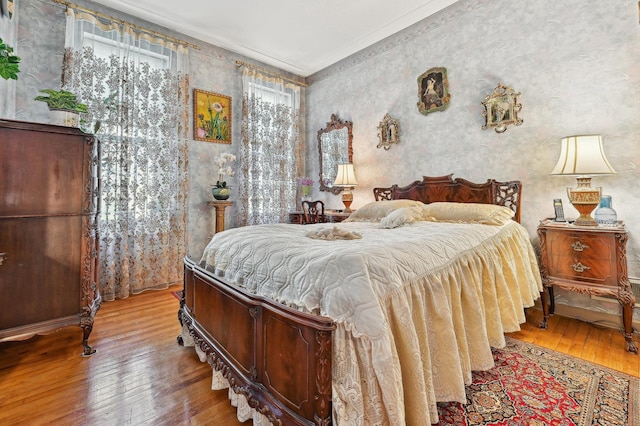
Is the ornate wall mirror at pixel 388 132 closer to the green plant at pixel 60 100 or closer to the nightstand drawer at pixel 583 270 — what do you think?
the nightstand drawer at pixel 583 270

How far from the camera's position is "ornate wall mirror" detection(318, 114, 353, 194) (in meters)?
4.46

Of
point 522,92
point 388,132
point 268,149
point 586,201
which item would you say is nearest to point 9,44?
point 268,149

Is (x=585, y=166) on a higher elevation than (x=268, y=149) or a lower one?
lower

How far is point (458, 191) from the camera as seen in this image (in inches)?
125

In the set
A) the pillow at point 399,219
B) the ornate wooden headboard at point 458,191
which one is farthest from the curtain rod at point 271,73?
the pillow at point 399,219

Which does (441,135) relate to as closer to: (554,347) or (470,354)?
(554,347)

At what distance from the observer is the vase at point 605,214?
2230mm

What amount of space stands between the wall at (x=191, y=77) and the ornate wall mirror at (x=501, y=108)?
3198 mm

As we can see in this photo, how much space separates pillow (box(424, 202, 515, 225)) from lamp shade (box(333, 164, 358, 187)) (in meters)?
1.44

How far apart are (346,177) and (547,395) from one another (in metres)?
3.09

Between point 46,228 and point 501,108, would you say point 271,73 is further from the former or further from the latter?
point 46,228

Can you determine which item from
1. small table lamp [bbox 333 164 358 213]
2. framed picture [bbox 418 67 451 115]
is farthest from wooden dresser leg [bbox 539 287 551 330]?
small table lamp [bbox 333 164 358 213]

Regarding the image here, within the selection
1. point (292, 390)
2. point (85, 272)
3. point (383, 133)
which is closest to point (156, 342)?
point (85, 272)

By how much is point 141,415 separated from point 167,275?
7.76 feet
